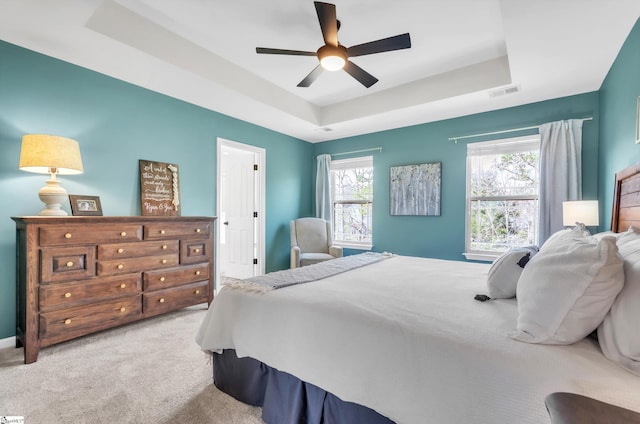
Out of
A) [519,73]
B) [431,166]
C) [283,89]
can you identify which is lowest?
[431,166]

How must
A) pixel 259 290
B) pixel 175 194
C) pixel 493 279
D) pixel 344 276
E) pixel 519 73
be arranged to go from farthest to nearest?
pixel 175 194 → pixel 519 73 → pixel 344 276 → pixel 259 290 → pixel 493 279

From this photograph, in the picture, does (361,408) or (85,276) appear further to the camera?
(85,276)

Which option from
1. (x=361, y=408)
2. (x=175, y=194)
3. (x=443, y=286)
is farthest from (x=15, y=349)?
(x=443, y=286)

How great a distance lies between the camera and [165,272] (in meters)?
2.95

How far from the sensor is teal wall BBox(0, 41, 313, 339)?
7.90ft

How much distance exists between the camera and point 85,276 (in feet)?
7.94

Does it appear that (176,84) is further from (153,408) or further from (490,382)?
(490,382)

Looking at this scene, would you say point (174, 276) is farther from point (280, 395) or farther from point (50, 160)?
point (280, 395)

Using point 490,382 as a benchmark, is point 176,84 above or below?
above

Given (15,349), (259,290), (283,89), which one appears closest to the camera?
(259,290)

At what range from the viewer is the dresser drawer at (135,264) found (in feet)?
8.34

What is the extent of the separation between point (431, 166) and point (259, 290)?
3371mm

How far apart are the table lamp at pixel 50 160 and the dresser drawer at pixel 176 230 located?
26.5 inches

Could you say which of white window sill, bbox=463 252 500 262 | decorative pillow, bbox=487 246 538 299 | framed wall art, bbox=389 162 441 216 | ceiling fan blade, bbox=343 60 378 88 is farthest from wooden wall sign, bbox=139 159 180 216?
white window sill, bbox=463 252 500 262
